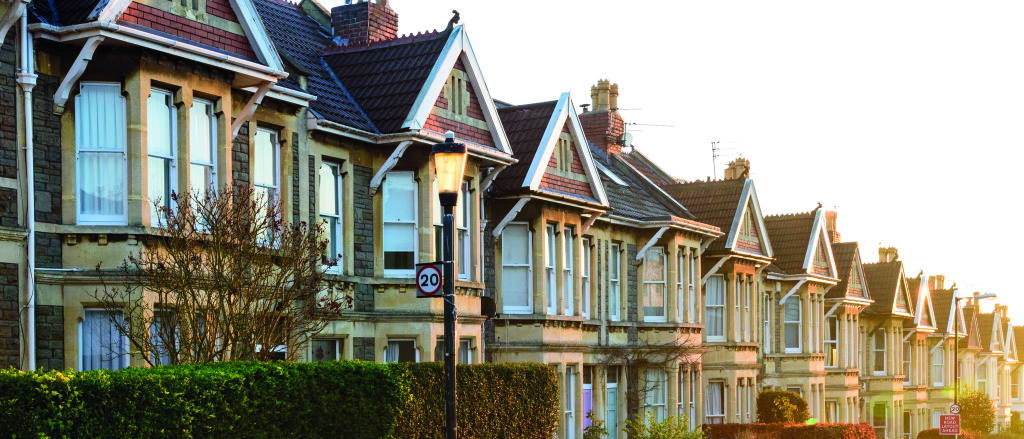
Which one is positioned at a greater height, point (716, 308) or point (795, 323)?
point (716, 308)

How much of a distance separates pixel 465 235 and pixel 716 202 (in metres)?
17.5

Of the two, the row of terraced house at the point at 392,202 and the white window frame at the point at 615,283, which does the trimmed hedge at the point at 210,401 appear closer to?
the row of terraced house at the point at 392,202

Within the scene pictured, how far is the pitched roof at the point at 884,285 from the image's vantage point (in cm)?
5684

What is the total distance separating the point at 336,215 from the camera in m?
22.1

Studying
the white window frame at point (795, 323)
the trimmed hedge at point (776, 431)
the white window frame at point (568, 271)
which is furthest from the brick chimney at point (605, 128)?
the white window frame at point (568, 271)

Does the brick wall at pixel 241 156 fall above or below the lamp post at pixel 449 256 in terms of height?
above

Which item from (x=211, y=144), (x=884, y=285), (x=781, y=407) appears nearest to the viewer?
(x=211, y=144)

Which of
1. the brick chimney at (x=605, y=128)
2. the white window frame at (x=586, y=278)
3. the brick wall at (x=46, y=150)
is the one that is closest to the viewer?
the brick wall at (x=46, y=150)

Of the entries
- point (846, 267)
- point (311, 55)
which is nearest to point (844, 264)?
point (846, 267)

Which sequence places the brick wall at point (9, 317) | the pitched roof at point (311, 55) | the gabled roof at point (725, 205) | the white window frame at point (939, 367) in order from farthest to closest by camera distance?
1. the white window frame at point (939, 367)
2. the gabled roof at point (725, 205)
3. the pitched roof at point (311, 55)
4. the brick wall at point (9, 317)

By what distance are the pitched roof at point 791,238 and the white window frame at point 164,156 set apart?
105 feet

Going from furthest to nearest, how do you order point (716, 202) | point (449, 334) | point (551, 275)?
point (716, 202), point (551, 275), point (449, 334)

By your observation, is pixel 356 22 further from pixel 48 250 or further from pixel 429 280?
pixel 429 280

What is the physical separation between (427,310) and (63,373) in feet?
37.1
